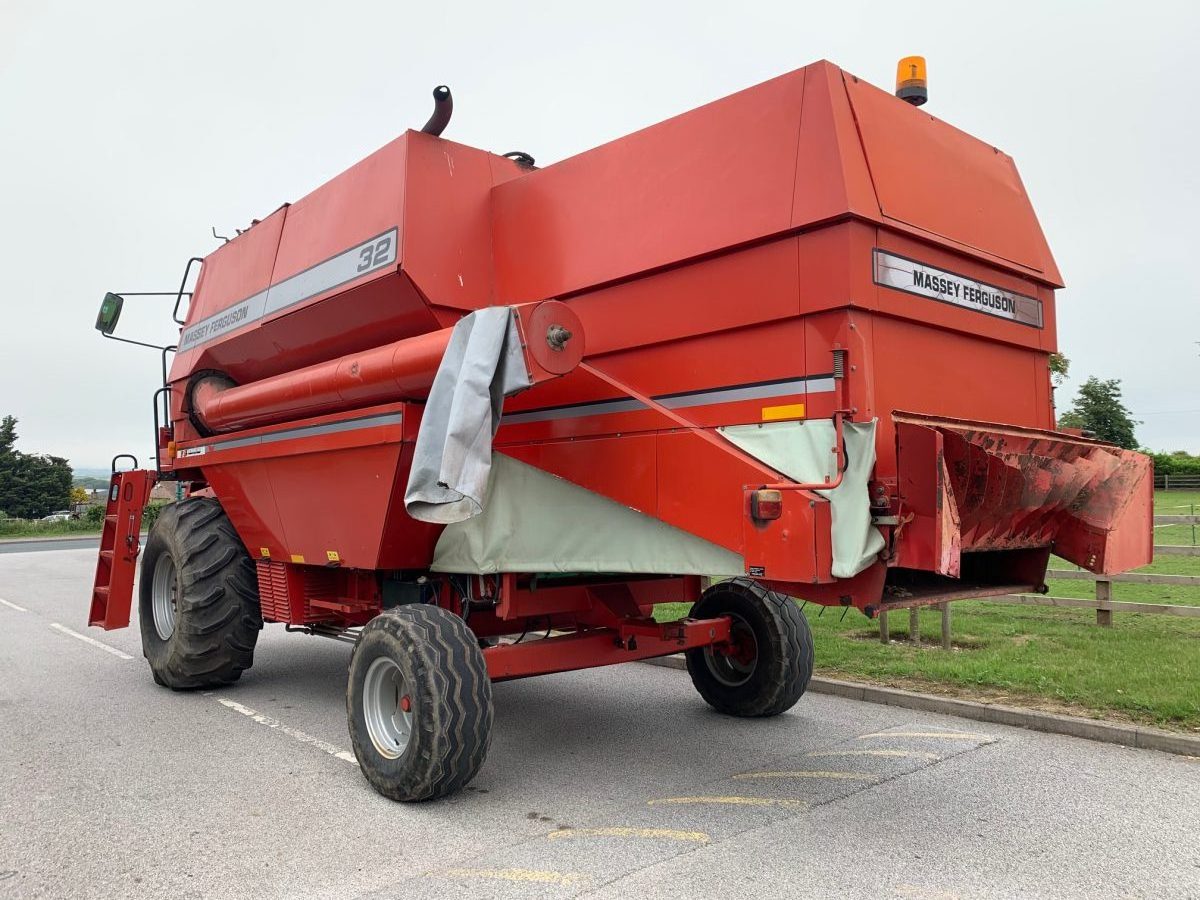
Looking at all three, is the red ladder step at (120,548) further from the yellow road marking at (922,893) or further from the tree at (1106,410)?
the tree at (1106,410)

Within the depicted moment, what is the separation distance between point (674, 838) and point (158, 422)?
660 cm

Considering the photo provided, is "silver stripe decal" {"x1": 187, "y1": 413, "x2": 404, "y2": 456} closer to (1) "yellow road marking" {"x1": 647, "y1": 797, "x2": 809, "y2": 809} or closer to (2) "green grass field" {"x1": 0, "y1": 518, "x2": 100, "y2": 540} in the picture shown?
(1) "yellow road marking" {"x1": 647, "y1": 797, "x2": 809, "y2": 809}

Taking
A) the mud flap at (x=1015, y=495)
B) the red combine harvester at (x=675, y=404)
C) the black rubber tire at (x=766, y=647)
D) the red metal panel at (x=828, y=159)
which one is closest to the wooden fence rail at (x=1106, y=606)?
the black rubber tire at (x=766, y=647)

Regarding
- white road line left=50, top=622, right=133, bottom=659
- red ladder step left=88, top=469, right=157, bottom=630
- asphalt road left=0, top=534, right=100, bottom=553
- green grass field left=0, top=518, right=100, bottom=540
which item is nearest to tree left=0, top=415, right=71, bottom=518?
green grass field left=0, top=518, right=100, bottom=540

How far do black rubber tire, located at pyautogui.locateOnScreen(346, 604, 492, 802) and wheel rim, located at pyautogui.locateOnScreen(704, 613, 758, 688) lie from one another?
2271 millimetres

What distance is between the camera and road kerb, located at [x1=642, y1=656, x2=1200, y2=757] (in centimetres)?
544

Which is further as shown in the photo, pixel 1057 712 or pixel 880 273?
pixel 1057 712

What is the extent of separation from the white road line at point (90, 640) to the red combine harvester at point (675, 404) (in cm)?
427

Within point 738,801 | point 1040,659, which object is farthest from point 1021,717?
point 738,801

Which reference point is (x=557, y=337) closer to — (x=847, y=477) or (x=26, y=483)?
(x=847, y=477)

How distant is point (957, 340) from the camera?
14.9 feet

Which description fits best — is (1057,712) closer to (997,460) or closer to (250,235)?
(997,460)

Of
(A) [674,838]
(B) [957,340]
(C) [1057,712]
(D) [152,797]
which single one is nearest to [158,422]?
(D) [152,797]

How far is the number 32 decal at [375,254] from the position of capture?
17.8ft
